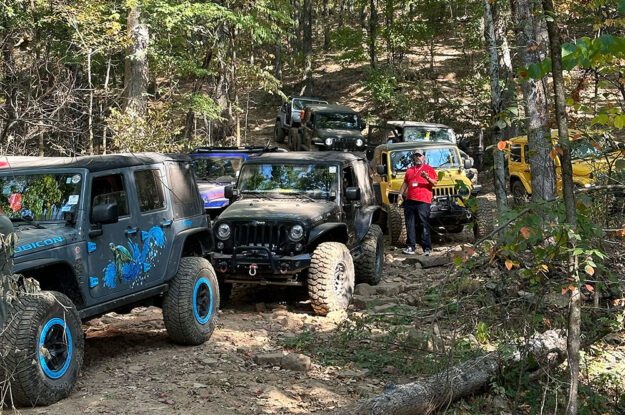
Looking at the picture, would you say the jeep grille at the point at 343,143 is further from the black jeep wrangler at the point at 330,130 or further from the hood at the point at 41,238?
the hood at the point at 41,238

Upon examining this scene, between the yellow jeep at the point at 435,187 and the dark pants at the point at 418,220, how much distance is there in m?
0.59

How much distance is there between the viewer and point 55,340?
5.72 metres

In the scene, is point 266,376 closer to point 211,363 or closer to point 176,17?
point 211,363

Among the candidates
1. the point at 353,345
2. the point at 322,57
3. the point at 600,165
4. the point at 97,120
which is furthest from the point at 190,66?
the point at 322,57

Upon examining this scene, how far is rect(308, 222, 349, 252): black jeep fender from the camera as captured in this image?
29.8 ft

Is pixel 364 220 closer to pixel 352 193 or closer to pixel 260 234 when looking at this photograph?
pixel 352 193

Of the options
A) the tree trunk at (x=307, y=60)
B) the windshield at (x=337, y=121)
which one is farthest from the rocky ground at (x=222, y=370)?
the tree trunk at (x=307, y=60)

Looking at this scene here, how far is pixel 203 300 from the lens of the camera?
780 centimetres

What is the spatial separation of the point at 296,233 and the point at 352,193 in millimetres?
1346

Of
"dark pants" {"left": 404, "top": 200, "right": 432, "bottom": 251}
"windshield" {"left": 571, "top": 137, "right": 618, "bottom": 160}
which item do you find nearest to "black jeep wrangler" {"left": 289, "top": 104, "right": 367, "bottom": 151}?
"dark pants" {"left": 404, "top": 200, "right": 432, "bottom": 251}

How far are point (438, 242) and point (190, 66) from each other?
8.67 m

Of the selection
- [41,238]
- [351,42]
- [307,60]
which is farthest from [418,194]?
[307,60]

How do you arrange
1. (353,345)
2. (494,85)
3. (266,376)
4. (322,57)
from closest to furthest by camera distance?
(266,376) < (353,345) < (494,85) < (322,57)

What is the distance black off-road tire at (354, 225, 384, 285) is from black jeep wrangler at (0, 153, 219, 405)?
312 cm
